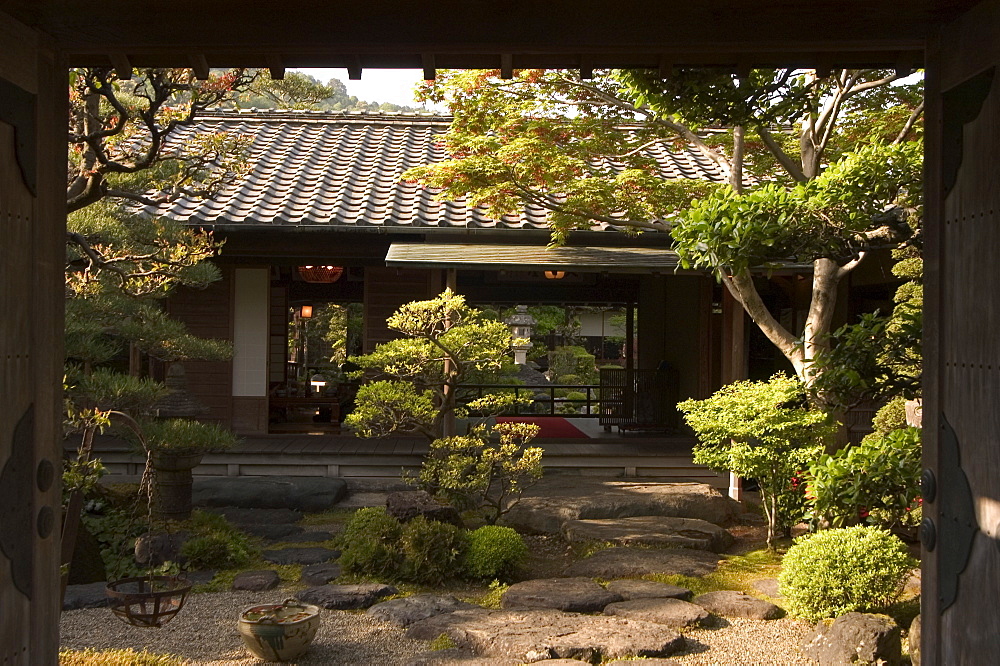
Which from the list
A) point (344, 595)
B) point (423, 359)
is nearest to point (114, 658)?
point (344, 595)

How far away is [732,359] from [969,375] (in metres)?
7.71

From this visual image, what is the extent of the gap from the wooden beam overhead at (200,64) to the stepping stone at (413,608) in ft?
13.5

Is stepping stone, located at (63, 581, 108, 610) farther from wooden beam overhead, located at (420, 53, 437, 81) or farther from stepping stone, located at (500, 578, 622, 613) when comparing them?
wooden beam overhead, located at (420, 53, 437, 81)

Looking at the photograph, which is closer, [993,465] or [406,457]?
[993,465]

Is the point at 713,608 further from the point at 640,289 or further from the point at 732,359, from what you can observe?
the point at 640,289

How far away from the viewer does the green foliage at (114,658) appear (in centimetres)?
530

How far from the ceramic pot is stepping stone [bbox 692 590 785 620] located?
271cm

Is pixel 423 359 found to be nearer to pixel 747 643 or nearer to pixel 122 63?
pixel 747 643

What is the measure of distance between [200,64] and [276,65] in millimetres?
264

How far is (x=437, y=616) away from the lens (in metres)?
6.36

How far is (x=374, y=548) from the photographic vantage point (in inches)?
292

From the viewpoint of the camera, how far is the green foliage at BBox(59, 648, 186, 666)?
17.4 ft

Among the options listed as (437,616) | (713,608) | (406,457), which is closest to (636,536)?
(713,608)

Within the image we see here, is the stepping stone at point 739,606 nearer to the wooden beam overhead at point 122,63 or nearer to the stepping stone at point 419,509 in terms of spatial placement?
the stepping stone at point 419,509
